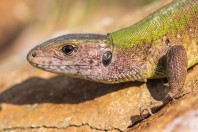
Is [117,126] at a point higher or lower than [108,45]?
lower

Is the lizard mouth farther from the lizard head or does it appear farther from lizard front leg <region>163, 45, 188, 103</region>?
lizard front leg <region>163, 45, 188, 103</region>

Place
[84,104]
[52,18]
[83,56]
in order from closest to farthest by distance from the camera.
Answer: [83,56]
[84,104]
[52,18]

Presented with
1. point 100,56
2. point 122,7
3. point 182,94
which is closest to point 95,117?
point 100,56

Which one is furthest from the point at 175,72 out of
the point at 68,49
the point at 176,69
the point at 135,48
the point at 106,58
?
the point at 68,49

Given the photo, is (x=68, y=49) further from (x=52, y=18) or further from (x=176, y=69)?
(x=52, y=18)

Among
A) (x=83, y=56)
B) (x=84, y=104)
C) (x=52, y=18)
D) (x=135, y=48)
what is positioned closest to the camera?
(x=135, y=48)

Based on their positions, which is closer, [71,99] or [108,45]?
[108,45]

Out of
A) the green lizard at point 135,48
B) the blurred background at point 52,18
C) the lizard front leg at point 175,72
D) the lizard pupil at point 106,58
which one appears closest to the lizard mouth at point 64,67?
the green lizard at point 135,48

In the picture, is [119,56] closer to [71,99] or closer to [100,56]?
[100,56]
